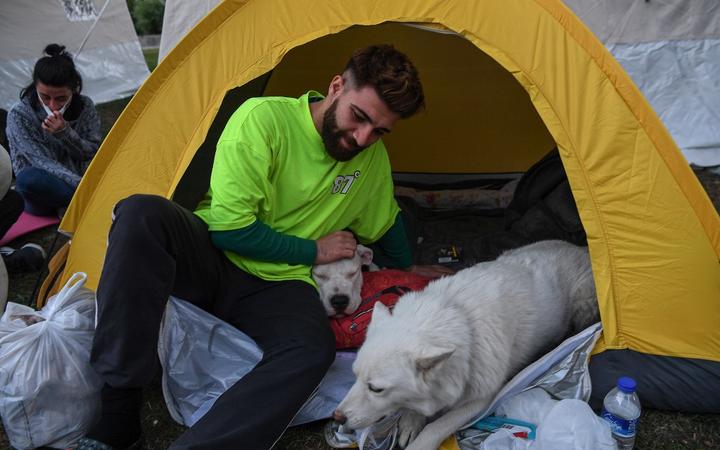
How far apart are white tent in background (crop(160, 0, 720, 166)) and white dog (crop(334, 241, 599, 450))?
3.51 meters

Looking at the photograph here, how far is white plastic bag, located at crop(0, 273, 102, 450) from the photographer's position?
2518 millimetres

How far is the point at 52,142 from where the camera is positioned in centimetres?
476

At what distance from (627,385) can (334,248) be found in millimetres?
1479

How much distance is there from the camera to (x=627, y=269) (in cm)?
273

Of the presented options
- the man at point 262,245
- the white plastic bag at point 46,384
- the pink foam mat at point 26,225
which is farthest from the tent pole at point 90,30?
the white plastic bag at point 46,384

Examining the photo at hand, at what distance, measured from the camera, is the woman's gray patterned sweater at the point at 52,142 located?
4.59 meters

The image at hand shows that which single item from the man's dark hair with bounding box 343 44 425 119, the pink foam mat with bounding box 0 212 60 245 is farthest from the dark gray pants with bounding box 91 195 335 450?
the pink foam mat with bounding box 0 212 60 245

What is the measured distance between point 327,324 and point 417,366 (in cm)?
67

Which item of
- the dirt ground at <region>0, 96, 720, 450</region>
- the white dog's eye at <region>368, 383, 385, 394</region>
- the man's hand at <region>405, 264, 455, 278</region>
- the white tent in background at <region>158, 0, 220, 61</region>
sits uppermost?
the white tent in background at <region>158, 0, 220, 61</region>

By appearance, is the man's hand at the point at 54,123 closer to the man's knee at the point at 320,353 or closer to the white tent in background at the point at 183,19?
the white tent in background at the point at 183,19

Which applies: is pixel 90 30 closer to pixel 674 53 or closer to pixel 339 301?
pixel 339 301

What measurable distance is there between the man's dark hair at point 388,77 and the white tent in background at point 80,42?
6531 millimetres

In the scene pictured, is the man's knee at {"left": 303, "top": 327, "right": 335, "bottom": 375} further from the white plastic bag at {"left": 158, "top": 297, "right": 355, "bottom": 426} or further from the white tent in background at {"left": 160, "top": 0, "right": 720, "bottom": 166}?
the white tent in background at {"left": 160, "top": 0, "right": 720, "bottom": 166}

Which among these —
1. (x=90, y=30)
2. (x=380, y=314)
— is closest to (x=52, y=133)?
(x=380, y=314)
